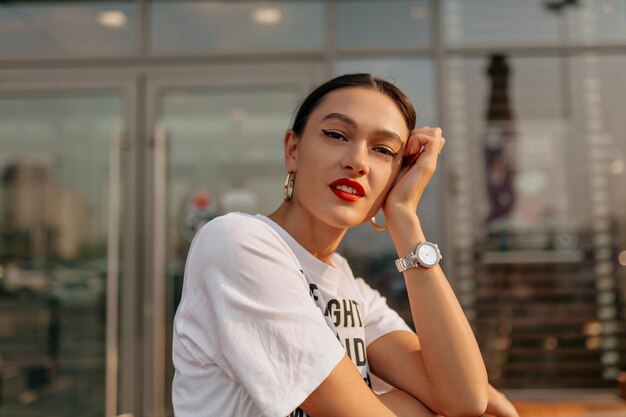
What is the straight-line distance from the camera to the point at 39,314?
496 cm

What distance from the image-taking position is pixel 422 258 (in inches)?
57.2

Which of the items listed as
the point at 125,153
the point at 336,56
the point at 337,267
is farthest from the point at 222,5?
the point at 337,267

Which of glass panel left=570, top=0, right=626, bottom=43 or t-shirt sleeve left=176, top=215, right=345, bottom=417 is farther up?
glass panel left=570, top=0, right=626, bottom=43

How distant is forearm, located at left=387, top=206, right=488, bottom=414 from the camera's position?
4.51 feet

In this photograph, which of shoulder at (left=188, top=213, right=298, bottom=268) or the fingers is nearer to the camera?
shoulder at (left=188, top=213, right=298, bottom=268)

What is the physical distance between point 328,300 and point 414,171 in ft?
1.29

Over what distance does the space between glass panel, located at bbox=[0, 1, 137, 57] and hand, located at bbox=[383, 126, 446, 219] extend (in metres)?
3.93

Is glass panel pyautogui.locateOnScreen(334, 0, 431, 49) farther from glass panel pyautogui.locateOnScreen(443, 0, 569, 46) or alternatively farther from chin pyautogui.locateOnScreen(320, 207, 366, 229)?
chin pyautogui.locateOnScreen(320, 207, 366, 229)

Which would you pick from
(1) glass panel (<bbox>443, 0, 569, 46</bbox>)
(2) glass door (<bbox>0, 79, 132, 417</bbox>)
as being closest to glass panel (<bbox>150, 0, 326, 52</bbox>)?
(2) glass door (<bbox>0, 79, 132, 417</bbox>)

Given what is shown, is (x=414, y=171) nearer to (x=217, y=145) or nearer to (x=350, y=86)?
(x=350, y=86)

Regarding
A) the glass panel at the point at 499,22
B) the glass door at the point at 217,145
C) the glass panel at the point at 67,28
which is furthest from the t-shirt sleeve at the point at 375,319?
the glass panel at the point at 67,28

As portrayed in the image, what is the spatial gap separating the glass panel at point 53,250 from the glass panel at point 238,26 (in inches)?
27.7

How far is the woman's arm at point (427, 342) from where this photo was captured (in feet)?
4.52

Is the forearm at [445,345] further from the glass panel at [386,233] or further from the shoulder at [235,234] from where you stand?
the glass panel at [386,233]
